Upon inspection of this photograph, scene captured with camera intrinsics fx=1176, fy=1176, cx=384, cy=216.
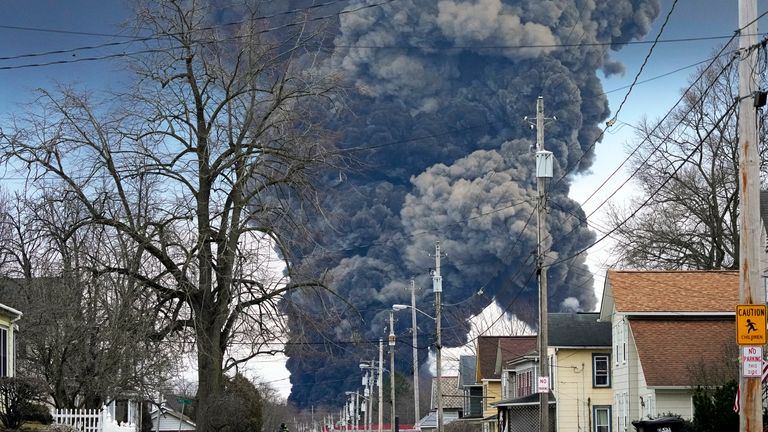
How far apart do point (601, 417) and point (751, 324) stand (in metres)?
40.5

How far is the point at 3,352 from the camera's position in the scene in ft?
121

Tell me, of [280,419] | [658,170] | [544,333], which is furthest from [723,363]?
[280,419]

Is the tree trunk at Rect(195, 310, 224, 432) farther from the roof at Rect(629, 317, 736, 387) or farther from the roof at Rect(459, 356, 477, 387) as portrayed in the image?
the roof at Rect(459, 356, 477, 387)

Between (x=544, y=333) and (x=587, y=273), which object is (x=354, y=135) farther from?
(x=544, y=333)

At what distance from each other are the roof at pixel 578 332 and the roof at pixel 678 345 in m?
10.2

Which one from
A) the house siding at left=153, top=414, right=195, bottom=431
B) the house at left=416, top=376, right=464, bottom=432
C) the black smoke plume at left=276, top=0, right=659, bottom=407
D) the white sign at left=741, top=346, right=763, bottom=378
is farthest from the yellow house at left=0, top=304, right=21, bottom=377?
the black smoke plume at left=276, top=0, right=659, bottom=407

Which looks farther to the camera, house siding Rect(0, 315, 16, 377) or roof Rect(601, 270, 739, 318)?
roof Rect(601, 270, 739, 318)

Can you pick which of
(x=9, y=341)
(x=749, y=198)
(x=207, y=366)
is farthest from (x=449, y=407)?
(x=749, y=198)

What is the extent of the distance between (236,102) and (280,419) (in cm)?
13756

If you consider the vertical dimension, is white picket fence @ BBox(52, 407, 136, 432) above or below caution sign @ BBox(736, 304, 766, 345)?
below

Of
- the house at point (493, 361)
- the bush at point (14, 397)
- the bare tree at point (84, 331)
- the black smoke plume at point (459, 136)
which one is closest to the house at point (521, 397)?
the house at point (493, 361)

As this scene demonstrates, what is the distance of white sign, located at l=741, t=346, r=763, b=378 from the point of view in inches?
805

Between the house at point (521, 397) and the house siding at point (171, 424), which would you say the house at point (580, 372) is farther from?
the house siding at point (171, 424)

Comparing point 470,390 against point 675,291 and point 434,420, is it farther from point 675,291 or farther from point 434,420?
point 675,291
